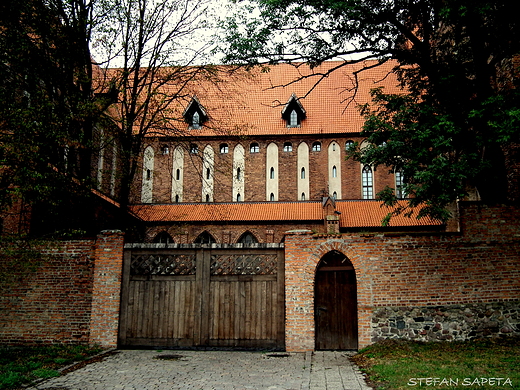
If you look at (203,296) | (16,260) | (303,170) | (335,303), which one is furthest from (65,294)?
(303,170)

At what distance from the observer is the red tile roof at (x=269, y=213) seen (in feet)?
70.0

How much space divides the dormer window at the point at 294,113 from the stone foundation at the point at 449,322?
16.8 meters

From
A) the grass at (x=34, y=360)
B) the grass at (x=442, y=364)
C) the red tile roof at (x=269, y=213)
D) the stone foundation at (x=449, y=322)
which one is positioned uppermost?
the red tile roof at (x=269, y=213)

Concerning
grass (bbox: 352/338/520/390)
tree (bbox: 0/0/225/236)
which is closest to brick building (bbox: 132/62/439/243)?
tree (bbox: 0/0/225/236)

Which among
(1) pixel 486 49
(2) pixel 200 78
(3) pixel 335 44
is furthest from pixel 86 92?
(1) pixel 486 49

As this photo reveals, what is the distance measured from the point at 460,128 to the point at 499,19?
9.37ft

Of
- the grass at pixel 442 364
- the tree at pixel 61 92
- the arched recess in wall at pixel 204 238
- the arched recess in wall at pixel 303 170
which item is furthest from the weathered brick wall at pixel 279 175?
the grass at pixel 442 364

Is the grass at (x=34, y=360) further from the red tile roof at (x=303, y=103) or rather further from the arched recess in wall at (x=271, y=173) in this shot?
the red tile roof at (x=303, y=103)

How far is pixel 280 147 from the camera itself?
24.2 metres

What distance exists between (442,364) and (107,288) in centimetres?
671

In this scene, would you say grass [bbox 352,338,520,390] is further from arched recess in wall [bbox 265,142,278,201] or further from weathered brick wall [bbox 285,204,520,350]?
arched recess in wall [bbox 265,142,278,201]

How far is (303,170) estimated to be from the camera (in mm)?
23891

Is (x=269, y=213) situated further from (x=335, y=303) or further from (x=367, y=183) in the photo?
(x=335, y=303)

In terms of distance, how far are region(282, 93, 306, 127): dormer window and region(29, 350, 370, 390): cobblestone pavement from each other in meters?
17.3
